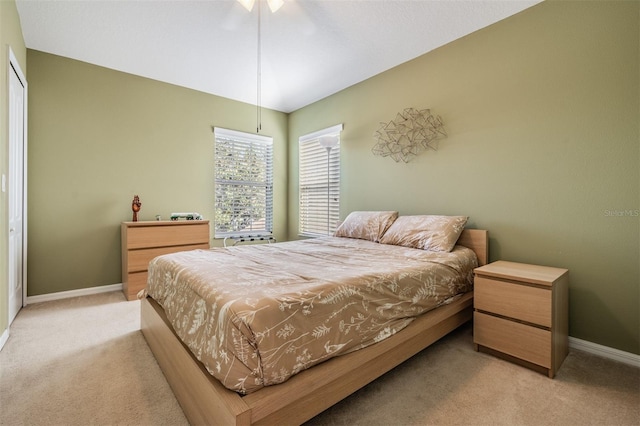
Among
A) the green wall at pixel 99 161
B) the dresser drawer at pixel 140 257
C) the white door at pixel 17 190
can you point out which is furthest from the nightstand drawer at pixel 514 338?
the white door at pixel 17 190

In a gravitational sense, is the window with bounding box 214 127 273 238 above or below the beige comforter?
above

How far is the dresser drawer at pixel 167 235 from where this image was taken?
3.13m

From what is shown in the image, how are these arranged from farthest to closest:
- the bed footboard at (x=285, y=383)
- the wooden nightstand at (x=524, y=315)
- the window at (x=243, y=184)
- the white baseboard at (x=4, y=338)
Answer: the window at (x=243, y=184) < the white baseboard at (x=4, y=338) < the wooden nightstand at (x=524, y=315) < the bed footboard at (x=285, y=383)

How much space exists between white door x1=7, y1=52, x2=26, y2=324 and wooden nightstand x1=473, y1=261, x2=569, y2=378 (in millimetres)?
3557

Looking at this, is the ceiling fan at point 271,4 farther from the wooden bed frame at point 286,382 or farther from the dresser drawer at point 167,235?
the wooden bed frame at point 286,382

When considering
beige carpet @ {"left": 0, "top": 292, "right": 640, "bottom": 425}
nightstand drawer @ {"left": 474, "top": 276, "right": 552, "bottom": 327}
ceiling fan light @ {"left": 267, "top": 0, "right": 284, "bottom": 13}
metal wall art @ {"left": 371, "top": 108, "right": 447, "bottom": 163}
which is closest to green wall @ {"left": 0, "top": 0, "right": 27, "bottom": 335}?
beige carpet @ {"left": 0, "top": 292, "right": 640, "bottom": 425}

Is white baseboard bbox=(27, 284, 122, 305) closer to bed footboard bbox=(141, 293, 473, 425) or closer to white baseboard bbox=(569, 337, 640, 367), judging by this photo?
bed footboard bbox=(141, 293, 473, 425)

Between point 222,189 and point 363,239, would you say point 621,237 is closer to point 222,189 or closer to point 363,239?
point 363,239

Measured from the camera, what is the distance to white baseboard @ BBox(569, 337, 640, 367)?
1893 mm

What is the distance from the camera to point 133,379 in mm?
1695

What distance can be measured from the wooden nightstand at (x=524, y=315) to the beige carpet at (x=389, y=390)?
8 centimetres

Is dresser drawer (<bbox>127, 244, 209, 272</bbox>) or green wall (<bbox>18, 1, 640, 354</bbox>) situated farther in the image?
dresser drawer (<bbox>127, 244, 209, 272</bbox>)

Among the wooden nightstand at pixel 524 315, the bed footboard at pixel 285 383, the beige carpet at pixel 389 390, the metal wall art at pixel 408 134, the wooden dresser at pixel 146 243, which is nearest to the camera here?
the bed footboard at pixel 285 383

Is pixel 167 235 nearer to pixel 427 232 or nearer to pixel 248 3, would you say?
pixel 248 3
